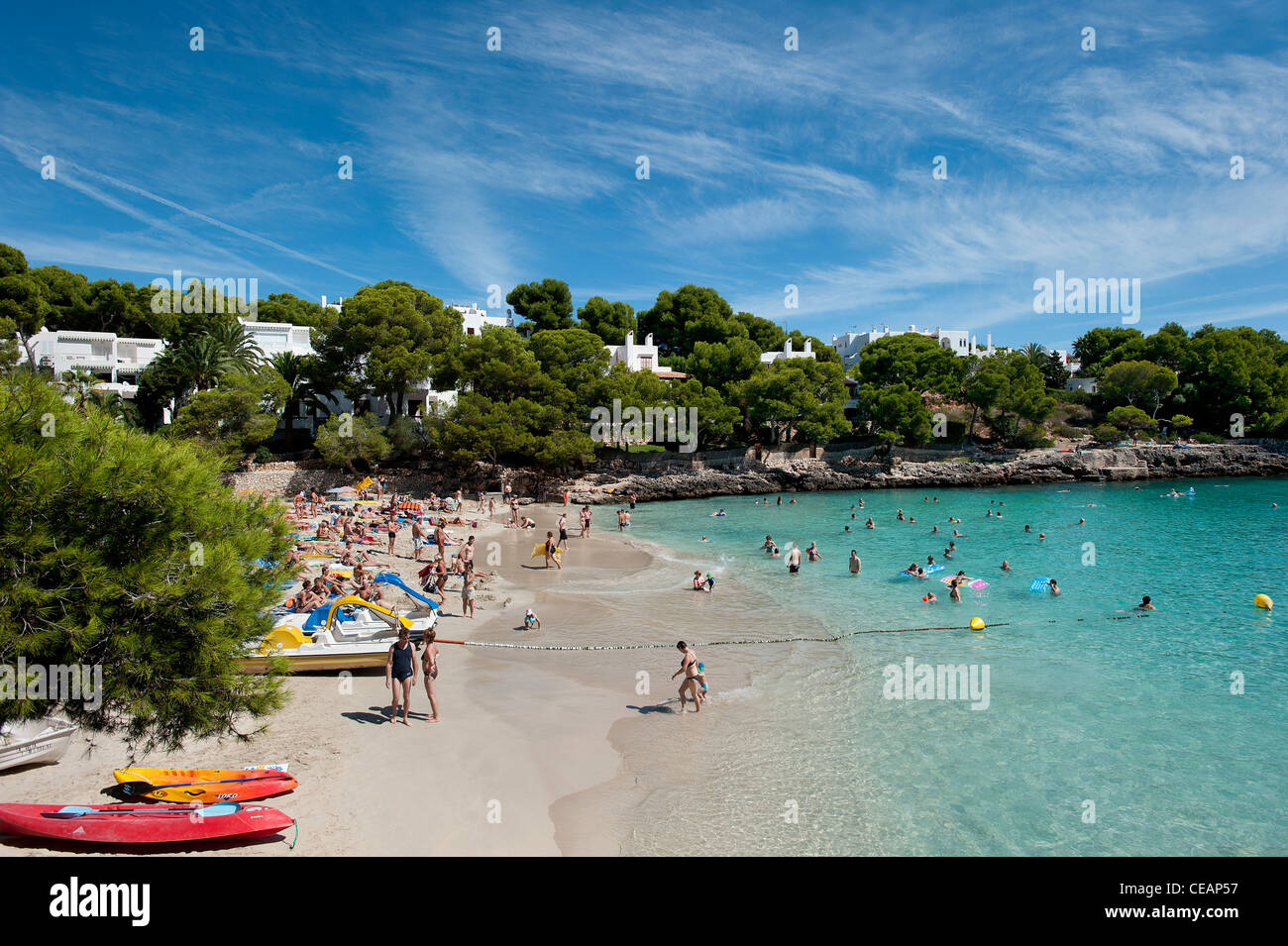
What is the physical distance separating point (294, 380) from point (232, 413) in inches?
321

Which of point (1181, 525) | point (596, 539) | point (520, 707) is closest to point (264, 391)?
point (596, 539)

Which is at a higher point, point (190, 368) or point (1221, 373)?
point (1221, 373)

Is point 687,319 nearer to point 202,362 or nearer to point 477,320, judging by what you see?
point 477,320

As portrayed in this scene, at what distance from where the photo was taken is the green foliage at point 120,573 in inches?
200

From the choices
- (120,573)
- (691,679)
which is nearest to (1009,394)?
(691,679)

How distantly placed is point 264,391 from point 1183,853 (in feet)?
154

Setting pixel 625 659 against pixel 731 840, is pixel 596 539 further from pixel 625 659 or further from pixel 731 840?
pixel 731 840

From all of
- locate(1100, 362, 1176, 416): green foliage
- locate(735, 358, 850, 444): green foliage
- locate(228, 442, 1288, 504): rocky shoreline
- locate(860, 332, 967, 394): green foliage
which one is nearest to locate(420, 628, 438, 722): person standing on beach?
locate(228, 442, 1288, 504): rocky shoreline

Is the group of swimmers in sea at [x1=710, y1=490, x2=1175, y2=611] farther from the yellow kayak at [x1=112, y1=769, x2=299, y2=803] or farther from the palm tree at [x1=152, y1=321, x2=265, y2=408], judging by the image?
the palm tree at [x1=152, y1=321, x2=265, y2=408]

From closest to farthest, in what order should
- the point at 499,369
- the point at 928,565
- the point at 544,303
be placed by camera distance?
the point at 928,565, the point at 499,369, the point at 544,303

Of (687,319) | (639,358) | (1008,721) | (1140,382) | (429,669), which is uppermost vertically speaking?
(687,319)

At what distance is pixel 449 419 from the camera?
4575 centimetres

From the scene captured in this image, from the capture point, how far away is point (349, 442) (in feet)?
141

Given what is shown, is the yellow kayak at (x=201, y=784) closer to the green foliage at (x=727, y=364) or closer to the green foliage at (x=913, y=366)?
the green foliage at (x=727, y=364)
